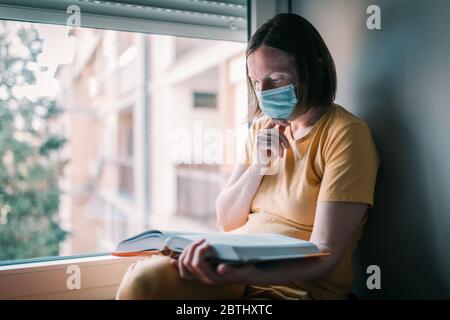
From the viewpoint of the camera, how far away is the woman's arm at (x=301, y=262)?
85cm

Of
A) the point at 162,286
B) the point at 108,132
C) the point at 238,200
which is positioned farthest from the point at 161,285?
the point at 108,132

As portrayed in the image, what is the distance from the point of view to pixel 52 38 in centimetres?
147

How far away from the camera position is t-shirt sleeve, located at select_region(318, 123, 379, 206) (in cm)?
100

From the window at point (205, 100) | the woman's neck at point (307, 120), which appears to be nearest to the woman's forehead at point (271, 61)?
the woman's neck at point (307, 120)

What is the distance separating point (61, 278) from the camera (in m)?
1.38

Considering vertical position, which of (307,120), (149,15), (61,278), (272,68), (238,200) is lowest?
(61,278)

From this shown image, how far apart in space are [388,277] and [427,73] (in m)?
0.56

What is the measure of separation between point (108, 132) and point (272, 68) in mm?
4446

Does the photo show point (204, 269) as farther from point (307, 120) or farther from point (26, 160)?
point (26, 160)

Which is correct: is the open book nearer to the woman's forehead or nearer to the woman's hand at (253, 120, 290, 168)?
the woman's hand at (253, 120, 290, 168)

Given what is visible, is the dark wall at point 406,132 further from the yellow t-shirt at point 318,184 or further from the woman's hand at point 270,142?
the woman's hand at point 270,142

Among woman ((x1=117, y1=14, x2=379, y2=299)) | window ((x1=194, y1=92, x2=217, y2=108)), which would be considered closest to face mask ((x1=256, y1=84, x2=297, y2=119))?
woman ((x1=117, y1=14, x2=379, y2=299))

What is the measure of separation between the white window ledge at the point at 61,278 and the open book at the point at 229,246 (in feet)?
1.48
